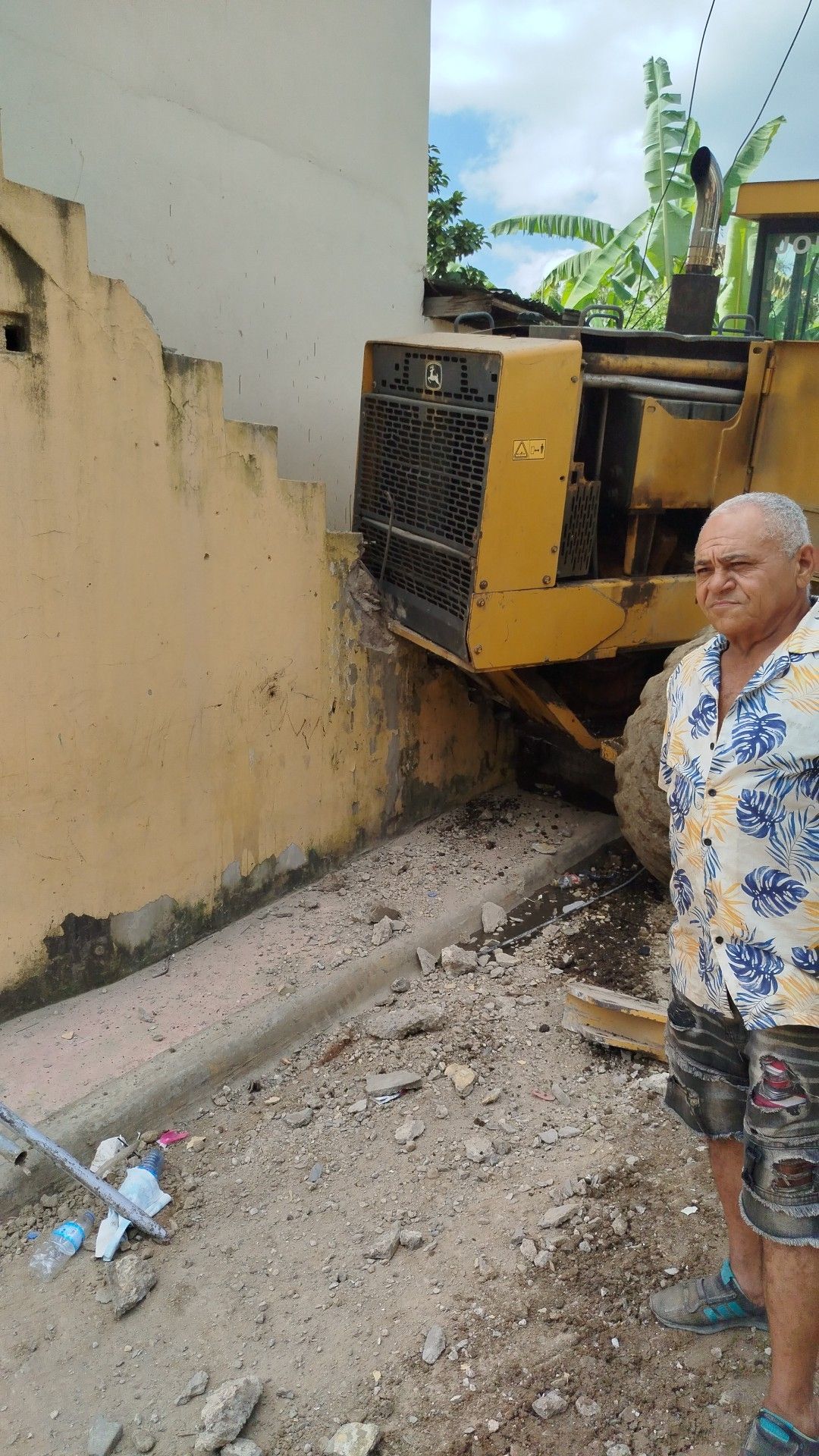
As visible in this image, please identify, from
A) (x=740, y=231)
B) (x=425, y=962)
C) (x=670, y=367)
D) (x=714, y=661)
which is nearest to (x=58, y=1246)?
(x=425, y=962)

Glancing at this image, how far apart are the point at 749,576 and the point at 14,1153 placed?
2.44m

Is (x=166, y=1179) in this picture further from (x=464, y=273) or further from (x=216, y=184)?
(x=464, y=273)

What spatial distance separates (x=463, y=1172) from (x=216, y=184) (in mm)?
4324

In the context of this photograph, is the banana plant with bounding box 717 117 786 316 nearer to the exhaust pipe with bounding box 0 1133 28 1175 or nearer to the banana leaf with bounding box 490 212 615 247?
the banana leaf with bounding box 490 212 615 247

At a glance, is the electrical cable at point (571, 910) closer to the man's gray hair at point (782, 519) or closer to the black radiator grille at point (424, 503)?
the black radiator grille at point (424, 503)

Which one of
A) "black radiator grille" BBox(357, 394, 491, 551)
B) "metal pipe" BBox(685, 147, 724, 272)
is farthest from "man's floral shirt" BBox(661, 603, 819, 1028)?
"metal pipe" BBox(685, 147, 724, 272)

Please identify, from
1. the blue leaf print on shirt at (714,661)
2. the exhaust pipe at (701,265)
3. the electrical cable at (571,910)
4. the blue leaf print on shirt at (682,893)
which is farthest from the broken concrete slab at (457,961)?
the exhaust pipe at (701,265)

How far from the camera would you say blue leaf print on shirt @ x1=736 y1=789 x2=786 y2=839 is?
70.1 inches

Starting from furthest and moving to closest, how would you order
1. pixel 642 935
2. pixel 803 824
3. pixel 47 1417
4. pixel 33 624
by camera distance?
pixel 642 935 < pixel 33 624 < pixel 47 1417 < pixel 803 824

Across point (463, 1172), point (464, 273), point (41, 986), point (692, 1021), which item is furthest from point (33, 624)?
point (464, 273)

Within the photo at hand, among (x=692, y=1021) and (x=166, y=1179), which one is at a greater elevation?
(x=692, y=1021)

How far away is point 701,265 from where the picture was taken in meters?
4.68

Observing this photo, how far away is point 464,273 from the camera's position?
1001cm

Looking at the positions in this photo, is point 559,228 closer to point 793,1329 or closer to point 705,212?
point 705,212
